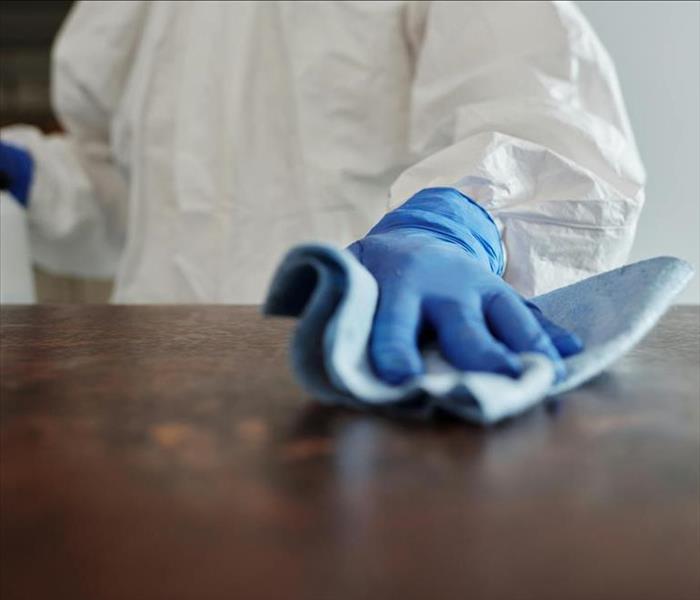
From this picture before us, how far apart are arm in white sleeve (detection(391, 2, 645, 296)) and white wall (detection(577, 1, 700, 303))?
0.56 feet

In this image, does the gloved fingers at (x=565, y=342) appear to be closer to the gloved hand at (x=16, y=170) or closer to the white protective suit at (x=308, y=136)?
the white protective suit at (x=308, y=136)

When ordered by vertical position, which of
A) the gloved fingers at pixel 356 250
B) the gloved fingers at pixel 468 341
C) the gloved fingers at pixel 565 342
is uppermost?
the gloved fingers at pixel 468 341

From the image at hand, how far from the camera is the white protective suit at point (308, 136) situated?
2.87ft

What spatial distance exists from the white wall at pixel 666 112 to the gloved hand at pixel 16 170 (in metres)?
0.95

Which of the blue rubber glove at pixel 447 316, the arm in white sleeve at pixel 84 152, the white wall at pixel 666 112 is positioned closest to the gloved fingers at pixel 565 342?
the blue rubber glove at pixel 447 316

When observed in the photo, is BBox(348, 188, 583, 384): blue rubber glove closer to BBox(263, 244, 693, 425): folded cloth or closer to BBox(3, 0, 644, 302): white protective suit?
BBox(263, 244, 693, 425): folded cloth

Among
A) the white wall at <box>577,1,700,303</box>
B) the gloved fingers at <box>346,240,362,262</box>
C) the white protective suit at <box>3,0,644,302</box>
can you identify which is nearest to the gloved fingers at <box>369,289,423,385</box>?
the gloved fingers at <box>346,240,362,262</box>

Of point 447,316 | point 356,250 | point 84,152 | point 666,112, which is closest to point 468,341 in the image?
point 447,316

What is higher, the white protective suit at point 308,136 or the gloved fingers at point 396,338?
the gloved fingers at point 396,338

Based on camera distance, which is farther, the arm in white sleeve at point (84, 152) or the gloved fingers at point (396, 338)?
the arm in white sleeve at point (84, 152)

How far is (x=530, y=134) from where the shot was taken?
0.95 metres

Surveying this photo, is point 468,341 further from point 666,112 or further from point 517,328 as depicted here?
point 666,112

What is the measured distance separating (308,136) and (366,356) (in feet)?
2.95

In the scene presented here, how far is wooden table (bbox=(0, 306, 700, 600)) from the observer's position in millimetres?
259
